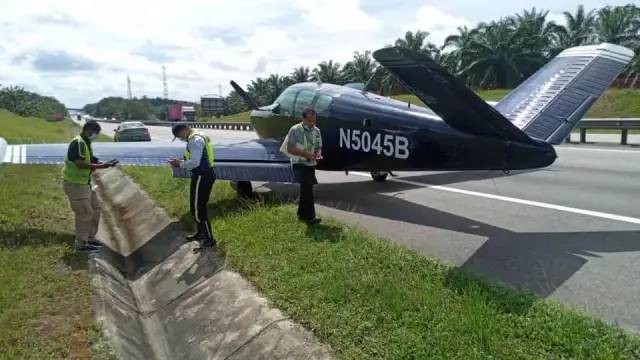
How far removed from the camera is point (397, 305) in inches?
183

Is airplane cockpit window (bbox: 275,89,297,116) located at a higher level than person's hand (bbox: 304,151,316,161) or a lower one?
higher

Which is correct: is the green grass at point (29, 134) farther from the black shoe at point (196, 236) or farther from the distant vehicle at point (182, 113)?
the distant vehicle at point (182, 113)

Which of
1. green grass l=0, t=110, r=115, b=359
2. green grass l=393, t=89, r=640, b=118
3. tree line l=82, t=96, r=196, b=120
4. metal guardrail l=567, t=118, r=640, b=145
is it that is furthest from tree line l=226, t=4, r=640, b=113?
tree line l=82, t=96, r=196, b=120

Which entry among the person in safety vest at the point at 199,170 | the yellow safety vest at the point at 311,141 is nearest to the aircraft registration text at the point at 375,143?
the yellow safety vest at the point at 311,141

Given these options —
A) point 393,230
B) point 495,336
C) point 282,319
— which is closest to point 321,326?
point 282,319

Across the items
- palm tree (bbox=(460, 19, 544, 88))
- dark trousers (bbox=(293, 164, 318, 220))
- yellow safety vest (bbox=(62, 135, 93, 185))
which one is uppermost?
palm tree (bbox=(460, 19, 544, 88))

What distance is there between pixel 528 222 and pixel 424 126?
2178 millimetres

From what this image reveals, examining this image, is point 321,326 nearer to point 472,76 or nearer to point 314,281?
point 314,281

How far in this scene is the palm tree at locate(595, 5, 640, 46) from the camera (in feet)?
159

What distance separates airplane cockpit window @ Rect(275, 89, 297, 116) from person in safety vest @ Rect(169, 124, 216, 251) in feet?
14.4

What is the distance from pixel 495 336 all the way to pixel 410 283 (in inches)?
51.9

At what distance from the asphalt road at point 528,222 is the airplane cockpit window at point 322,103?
1839 millimetres

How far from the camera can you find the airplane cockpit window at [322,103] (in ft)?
33.4

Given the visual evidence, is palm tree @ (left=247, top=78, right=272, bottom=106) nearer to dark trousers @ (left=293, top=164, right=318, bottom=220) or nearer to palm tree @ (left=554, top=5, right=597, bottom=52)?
palm tree @ (left=554, top=5, right=597, bottom=52)
